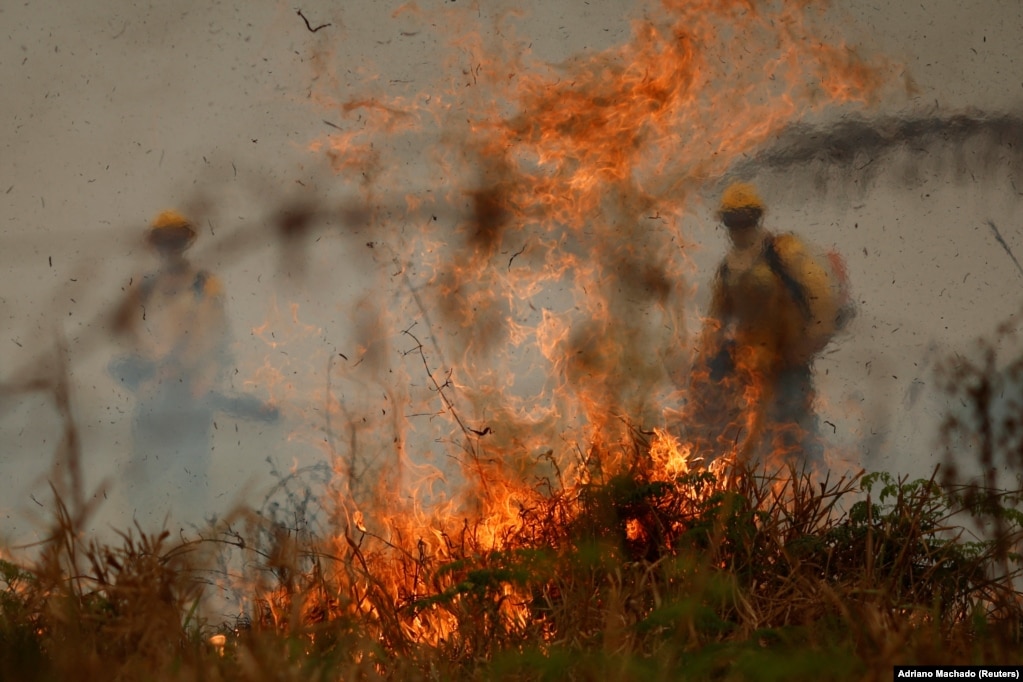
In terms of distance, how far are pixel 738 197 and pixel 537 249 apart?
552mm

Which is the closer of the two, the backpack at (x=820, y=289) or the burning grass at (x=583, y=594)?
the burning grass at (x=583, y=594)

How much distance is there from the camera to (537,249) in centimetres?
311

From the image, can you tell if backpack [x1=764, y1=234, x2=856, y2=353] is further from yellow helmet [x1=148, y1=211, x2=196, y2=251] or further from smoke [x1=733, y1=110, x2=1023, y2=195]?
yellow helmet [x1=148, y1=211, x2=196, y2=251]

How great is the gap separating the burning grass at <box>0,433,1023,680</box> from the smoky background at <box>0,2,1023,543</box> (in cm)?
33

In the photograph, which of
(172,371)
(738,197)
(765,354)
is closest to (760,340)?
(765,354)

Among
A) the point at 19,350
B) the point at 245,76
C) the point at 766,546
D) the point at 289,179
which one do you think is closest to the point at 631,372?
the point at 766,546

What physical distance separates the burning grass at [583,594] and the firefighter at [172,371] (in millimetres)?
170

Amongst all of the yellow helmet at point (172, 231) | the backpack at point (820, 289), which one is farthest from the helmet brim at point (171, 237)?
the backpack at point (820, 289)

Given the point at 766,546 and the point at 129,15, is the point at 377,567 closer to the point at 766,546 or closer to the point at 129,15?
the point at 766,546

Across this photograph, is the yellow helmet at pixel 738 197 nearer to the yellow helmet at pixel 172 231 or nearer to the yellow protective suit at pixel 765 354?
the yellow protective suit at pixel 765 354

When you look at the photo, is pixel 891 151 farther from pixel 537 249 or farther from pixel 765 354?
pixel 537 249

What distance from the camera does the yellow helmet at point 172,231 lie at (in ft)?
10.5

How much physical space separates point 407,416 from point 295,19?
1.12 m

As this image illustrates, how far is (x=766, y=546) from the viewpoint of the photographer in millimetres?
2568
